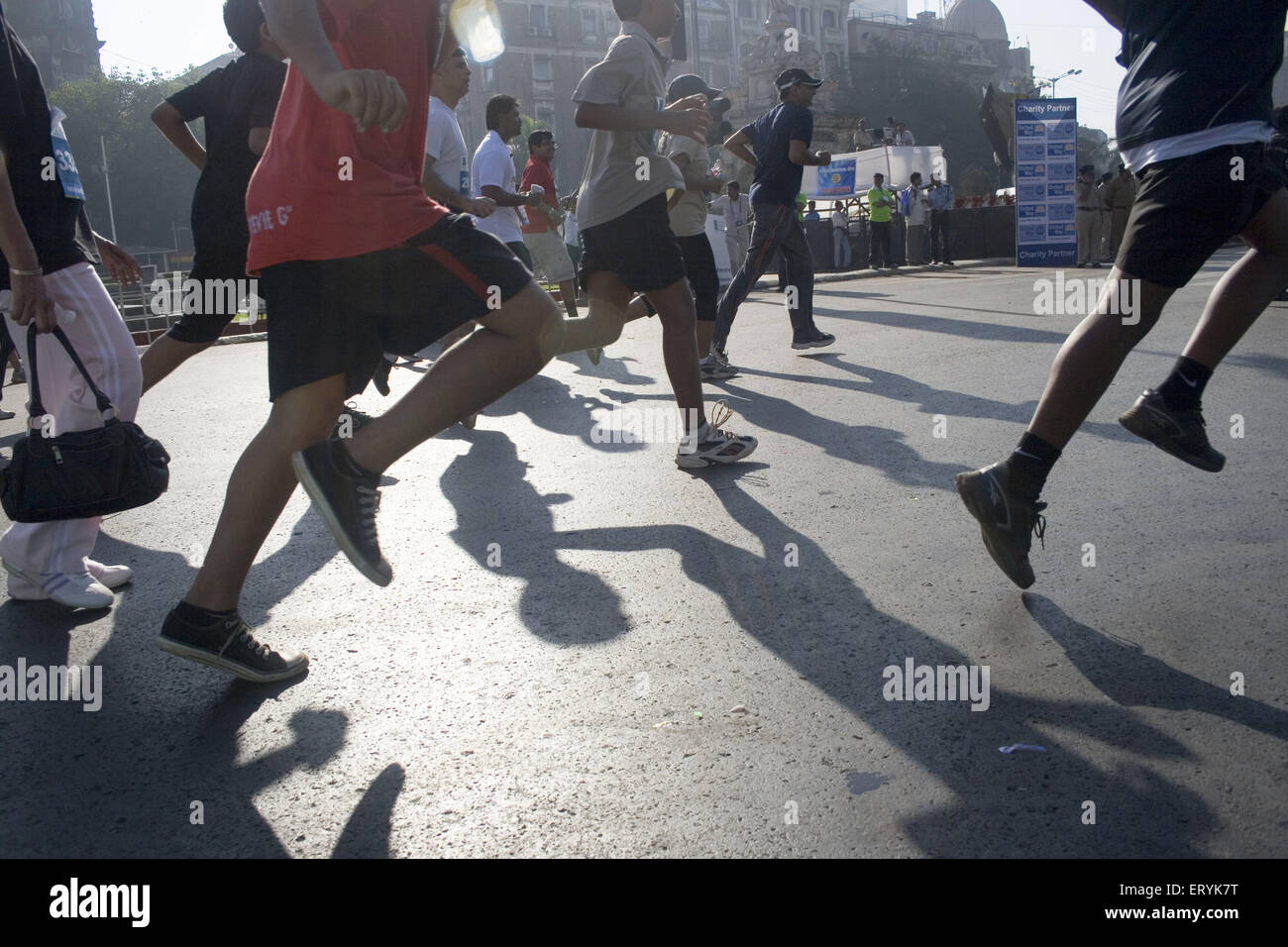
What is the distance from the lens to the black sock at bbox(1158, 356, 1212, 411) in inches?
118

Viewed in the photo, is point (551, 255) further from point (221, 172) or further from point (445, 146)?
point (221, 172)

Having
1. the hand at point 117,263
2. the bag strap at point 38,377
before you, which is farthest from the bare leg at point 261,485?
the hand at point 117,263

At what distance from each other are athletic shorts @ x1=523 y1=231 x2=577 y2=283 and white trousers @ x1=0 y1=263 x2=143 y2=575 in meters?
6.50

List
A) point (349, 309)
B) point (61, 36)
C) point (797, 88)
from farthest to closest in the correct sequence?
1. point (61, 36)
2. point (797, 88)
3. point (349, 309)

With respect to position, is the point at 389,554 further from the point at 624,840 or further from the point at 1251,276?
the point at 1251,276

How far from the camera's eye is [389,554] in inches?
148

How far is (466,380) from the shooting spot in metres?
2.52

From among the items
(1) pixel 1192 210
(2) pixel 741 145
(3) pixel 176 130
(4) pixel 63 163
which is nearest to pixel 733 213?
(2) pixel 741 145

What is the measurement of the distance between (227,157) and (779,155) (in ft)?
15.4

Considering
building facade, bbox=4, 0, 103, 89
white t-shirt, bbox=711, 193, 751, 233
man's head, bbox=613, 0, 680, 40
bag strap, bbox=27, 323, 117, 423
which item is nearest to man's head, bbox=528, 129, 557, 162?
man's head, bbox=613, 0, 680, 40

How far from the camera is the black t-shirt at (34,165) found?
309 cm

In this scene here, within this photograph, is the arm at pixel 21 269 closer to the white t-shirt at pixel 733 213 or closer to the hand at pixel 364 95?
the hand at pixel 364 95

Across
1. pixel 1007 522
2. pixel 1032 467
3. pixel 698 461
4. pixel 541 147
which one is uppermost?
pixel 541 147
